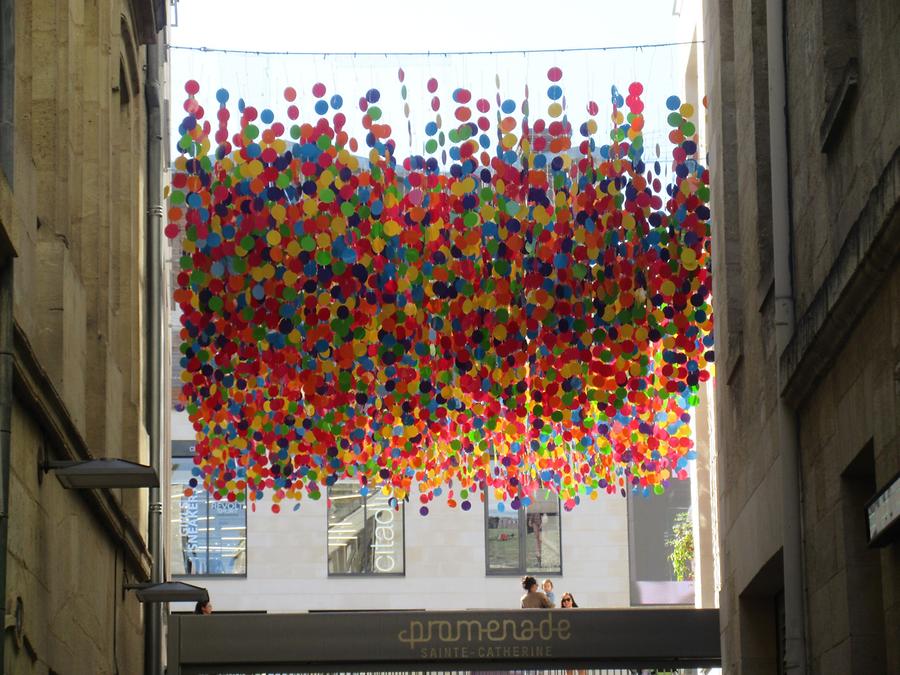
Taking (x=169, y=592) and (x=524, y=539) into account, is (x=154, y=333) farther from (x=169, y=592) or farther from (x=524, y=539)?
(x=524, y=539)

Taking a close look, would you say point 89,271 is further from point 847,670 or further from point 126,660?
point 847,670

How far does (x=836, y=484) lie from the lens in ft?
33.7

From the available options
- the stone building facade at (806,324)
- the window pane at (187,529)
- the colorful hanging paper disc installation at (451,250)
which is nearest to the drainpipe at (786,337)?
the stone building facade at (806,324)

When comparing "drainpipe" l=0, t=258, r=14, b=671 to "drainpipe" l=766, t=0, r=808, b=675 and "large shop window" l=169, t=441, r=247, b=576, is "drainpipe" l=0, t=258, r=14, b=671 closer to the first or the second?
"drainpipe" l=766, t=0, r=808, b=675

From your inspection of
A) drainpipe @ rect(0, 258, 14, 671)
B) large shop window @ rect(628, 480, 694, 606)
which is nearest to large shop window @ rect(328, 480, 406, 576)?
large shop window @ rect(628, 480, 694, 606)

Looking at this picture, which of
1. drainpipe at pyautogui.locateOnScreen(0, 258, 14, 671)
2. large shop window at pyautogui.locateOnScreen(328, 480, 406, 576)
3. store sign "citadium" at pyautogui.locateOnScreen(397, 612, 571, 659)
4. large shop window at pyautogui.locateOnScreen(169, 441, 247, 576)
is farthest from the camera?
large shop window at pyautogui.locateOnScreen(328, 480, 406, 576)

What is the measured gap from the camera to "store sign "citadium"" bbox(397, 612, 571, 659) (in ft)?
63.3

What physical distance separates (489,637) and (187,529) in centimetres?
2050

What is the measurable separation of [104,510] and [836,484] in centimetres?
623

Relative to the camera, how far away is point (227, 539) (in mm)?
39750

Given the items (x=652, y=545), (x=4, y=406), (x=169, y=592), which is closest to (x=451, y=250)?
(x=169, y=592)

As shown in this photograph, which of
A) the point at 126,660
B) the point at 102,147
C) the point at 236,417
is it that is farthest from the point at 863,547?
the point at 236,417

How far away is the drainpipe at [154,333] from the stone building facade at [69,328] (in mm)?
200

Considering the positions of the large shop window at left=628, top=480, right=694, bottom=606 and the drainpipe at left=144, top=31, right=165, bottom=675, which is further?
the large shop window at left=628, top=480, right=694, bottom=606
